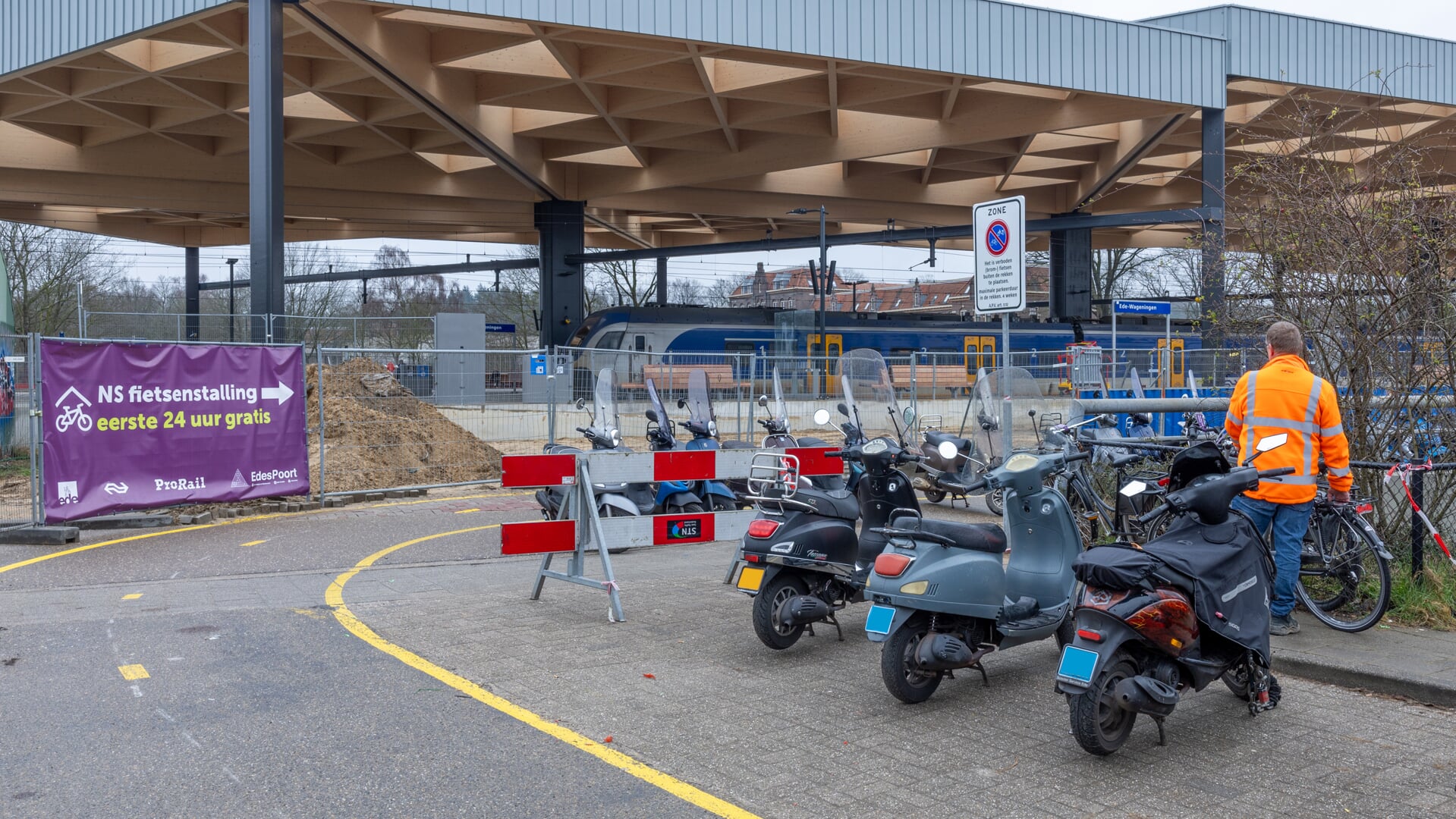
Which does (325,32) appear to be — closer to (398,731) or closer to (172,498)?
(172,498)

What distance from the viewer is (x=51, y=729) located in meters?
4.95

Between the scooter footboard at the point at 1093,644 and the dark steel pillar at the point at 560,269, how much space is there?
31350 mm

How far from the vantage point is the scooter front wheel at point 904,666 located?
5.18 m

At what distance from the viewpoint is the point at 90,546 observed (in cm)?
1033

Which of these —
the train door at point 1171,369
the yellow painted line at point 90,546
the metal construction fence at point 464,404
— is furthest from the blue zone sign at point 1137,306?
the yellow painted line at point 90,546

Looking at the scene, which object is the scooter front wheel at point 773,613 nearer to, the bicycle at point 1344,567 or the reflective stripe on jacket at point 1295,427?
the reflective stripe on jacket at point 1295,427

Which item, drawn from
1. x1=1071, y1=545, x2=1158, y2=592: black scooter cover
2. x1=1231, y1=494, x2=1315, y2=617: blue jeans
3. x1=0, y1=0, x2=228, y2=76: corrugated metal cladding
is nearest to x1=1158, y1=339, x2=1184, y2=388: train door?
x1=1231, y1=494, x2=1315, y2=617: blue jeans

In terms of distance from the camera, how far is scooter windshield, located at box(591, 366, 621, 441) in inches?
452

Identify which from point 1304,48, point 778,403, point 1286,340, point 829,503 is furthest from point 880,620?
point 1304,48

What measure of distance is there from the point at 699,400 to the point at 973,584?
744cm

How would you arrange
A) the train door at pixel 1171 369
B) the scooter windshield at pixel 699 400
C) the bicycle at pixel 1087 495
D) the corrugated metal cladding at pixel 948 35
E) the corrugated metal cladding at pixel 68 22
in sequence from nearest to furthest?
the bicycle at pixel 1087 495
the scooter windshield at pixel 699 400
the corrugated metal cladding at pixel 68 22
the corrugated metal cladding at pixel 948 35
the train door at pixel 1171 369

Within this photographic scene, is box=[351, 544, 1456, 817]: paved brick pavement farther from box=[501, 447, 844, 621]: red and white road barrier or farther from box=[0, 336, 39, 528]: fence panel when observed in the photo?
box=[0, 336, 39, 528]: fence panel

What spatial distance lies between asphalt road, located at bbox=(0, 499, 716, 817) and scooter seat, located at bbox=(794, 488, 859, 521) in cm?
227

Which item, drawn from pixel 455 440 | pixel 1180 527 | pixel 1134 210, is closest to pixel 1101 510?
pixel 1180 527
